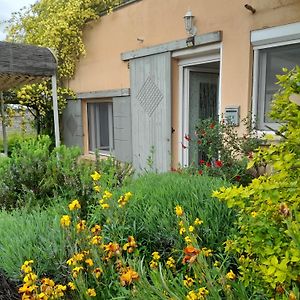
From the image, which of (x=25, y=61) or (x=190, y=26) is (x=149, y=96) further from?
(x=25, y=61)

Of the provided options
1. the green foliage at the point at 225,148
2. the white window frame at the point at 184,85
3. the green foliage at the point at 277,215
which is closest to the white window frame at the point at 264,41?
the green foliage at the point at 225,148

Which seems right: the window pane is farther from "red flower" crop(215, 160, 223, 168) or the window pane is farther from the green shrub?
the green shrub

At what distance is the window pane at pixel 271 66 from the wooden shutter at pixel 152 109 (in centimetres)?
179

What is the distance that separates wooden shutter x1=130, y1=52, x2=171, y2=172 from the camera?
6090mm

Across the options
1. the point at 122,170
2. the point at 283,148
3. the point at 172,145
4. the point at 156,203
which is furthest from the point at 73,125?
the point at 283,148

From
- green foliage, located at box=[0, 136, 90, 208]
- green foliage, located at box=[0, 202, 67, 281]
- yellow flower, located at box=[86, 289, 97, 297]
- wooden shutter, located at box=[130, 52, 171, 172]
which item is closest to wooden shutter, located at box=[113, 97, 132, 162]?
wooden shutter, located at box=[130, 52, 171, 172]

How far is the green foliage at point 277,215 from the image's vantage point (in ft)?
4.09

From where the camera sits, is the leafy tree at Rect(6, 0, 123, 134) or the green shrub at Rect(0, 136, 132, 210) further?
the leafy tree at Rect(6, 0, 123, 134)


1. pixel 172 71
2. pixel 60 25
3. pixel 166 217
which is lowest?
pixel 166 217

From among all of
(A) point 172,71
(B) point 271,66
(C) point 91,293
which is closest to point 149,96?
(A) point 172,71

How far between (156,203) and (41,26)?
7.19m

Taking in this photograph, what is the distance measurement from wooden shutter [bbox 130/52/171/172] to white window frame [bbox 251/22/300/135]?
1.73m

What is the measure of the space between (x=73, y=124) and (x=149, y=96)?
9.96ft

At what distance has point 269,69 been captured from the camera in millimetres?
4691
